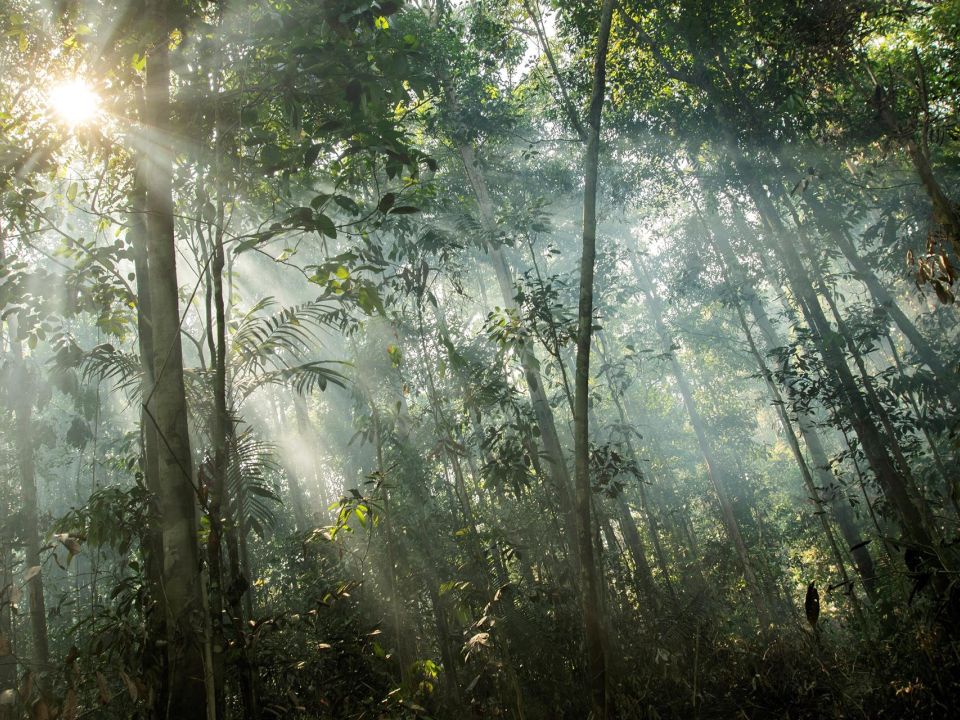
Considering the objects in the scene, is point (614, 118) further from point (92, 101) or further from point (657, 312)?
point (657, 312)

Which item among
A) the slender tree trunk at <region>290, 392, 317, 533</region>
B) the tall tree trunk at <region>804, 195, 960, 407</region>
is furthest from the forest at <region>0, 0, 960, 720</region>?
the slender tree trunk at <region>290, 392, 317, 533</region>

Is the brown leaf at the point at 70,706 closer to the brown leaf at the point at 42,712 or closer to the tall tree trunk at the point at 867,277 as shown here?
the brown leaf at the point at 42,712

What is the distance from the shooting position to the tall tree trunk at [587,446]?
295 centimetres

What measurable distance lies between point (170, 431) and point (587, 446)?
2079mm

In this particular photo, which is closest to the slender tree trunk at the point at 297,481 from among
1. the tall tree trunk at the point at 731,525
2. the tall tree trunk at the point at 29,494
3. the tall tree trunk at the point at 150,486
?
the tall tree trunk at the point at 29,494

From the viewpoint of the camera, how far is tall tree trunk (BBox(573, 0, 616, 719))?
116 inches

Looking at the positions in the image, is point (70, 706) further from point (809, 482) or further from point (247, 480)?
point (809, 482)

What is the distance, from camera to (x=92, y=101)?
3566mm

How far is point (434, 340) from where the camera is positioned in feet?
31.4

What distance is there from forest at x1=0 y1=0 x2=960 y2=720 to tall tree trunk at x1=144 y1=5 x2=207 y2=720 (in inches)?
0.6

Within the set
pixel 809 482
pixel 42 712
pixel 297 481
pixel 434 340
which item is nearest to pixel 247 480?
pixel 42 712

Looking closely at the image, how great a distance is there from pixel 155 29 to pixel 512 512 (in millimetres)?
8015

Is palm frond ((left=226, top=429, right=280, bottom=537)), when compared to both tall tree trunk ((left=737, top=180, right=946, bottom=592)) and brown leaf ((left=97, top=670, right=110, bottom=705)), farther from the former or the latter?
tall tree trunk ((left=737, top=180, right=946, bottom=592))

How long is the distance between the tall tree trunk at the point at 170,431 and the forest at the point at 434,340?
15mm
